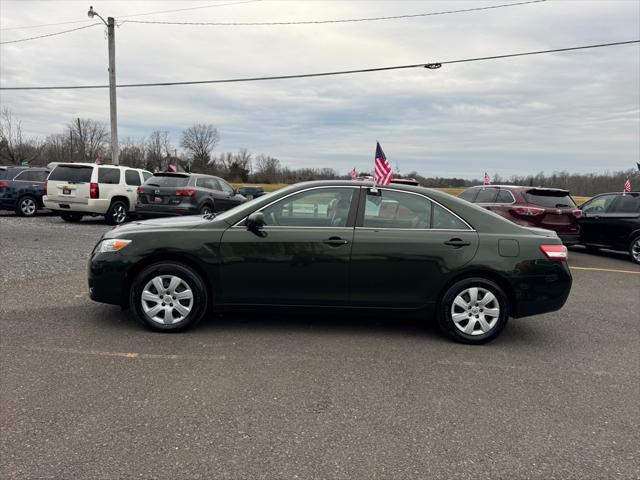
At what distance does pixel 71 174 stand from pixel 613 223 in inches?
572

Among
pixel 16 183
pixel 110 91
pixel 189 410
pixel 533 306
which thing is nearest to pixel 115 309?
pixel 189 410

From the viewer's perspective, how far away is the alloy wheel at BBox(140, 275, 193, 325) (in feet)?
15.1

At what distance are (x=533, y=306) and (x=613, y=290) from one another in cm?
376

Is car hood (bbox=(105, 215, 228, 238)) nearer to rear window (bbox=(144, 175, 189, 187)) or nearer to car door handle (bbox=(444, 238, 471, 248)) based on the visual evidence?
car door handle (bbox=(444, 238, 471, 248))

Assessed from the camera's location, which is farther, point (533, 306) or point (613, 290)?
point (613, 290)

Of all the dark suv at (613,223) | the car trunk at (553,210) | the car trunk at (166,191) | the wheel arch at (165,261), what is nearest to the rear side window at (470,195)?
the car trunk at (553,210)

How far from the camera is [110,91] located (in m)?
21.5

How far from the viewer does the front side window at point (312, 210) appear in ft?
15.5

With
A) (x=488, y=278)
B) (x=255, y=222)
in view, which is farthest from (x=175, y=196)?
(x=488, y=278)

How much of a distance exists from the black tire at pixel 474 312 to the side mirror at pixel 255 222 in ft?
6.27

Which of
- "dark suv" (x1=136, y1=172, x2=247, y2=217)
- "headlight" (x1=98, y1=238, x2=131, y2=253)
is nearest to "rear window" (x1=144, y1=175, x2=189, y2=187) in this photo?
"dark suv" (x1=136, y1=172, x2=247, y2=217)

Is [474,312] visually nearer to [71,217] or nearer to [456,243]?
[456,243]

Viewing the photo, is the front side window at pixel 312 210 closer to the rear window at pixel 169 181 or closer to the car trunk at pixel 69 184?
the rear window at pixel 169 181

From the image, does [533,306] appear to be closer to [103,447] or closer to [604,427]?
[604,427]
